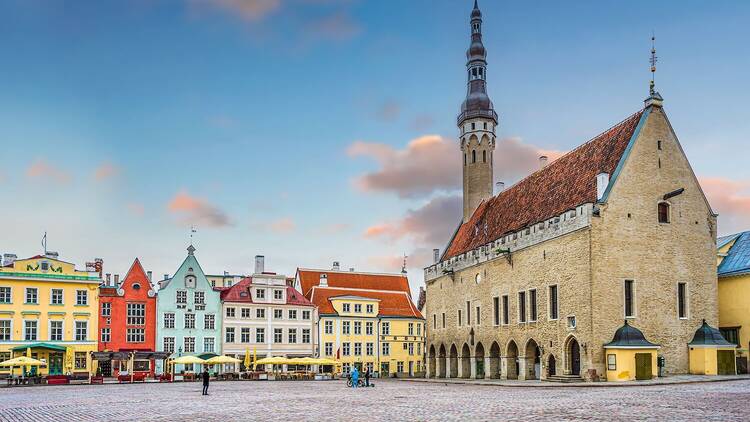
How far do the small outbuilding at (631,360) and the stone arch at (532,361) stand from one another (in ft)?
26.3

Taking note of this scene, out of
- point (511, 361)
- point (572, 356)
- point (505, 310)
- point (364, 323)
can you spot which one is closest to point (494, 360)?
point (511, 361)

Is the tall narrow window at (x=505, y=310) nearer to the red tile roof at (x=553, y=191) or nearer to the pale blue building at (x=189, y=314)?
the red tile roof at (x=553, y=191)

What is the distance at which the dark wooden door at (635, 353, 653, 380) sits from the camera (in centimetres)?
3669

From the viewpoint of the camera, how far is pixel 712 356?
3844cm

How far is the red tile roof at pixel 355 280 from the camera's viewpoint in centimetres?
7419

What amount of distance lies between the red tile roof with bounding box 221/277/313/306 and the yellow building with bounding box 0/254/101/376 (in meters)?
10.8

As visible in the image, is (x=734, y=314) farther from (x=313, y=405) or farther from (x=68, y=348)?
(x=68, y=348)

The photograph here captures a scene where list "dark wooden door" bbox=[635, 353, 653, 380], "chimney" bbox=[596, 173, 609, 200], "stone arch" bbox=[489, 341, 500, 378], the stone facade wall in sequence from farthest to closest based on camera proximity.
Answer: "stone arch" bbox=[489, 341, 500, 378], "chimney" bbox=[596, 173, 609, 200], the stone facade wall, "dark wooden door" bbox=[635, 353, 653, 380]

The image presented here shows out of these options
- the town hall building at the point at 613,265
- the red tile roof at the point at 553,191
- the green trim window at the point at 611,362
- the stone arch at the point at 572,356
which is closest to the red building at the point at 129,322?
the red tile roof at the point at 553,191

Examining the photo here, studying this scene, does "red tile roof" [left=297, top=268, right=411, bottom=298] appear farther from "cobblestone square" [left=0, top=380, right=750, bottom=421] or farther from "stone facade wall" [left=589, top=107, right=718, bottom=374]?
"cobblestone square" [left=0, top=380, right=750, bottom=421]

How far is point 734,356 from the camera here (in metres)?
38.6

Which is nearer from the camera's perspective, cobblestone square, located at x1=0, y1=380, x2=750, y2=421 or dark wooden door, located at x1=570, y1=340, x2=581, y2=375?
cobblestone square, located at x1=0, y1=380, x2=750, y2=421

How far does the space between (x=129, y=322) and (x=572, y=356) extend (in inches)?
1427

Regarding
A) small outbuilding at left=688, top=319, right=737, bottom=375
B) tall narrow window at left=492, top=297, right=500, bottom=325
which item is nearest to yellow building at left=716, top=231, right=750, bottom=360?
small outbuilding at left=688, top=319, right=737, bottom=375
